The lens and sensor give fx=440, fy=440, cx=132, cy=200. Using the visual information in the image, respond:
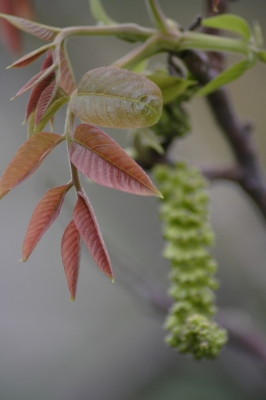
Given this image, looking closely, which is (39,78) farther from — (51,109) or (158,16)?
(158,16)

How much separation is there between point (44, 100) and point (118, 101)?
2.7 inches

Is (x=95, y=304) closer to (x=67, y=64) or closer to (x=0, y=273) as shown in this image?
(x=0, y=273)

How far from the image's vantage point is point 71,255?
1.15 ft

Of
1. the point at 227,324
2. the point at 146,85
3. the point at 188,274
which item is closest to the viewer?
the point at 146,85

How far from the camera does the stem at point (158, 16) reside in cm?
47

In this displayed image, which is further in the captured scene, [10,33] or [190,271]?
[10,33]

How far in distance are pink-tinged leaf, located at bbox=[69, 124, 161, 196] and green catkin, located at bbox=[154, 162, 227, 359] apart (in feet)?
0.68

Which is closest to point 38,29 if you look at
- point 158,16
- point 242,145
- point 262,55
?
point 158,16

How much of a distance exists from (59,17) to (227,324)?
3.78 ft

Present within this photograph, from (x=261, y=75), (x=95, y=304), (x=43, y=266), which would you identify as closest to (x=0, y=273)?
(x=43, y=266)

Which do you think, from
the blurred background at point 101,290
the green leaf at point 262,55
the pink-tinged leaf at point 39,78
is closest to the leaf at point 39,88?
the pink-tinged leaf at point 39,78

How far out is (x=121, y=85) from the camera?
1.11 ft

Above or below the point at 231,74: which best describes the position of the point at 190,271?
below

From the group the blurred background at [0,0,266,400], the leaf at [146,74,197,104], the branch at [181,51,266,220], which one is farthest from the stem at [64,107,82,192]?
the blurred background at [0,0,266,400]
